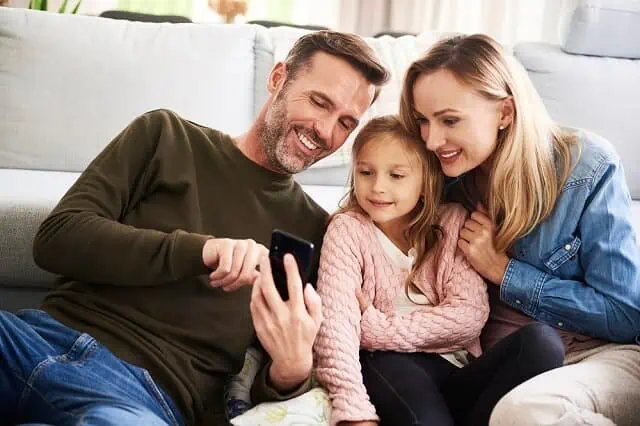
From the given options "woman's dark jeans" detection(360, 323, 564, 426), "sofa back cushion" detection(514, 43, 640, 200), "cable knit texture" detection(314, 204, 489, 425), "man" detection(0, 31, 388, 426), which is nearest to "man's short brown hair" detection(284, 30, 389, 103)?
"man" detection(0, 31, 388, 426)

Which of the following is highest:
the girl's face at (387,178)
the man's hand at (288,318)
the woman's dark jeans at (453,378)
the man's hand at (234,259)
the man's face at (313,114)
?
the man's face at (313,114)

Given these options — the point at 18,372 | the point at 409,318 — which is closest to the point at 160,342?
the point at 18,372

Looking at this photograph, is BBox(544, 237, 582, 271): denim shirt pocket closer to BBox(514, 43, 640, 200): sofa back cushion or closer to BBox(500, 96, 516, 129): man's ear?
BBox(500, 96, 516, 129): man's ear

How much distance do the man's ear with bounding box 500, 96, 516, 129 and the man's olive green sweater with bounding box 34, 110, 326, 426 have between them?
0.38m

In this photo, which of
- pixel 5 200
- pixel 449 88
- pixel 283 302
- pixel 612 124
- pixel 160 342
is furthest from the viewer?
pixel 612 124

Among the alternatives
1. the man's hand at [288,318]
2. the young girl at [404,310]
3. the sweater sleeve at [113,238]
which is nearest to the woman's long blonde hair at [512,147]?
the young girl at [404,310]

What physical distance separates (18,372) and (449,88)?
0.78 meters

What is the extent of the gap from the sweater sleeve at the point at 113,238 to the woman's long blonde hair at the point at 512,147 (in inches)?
19.5

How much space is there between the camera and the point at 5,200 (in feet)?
5.39

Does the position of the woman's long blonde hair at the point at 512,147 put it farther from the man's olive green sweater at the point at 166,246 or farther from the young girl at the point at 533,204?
the man's olive green sweater at the point at 166,246

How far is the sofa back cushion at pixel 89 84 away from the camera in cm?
202

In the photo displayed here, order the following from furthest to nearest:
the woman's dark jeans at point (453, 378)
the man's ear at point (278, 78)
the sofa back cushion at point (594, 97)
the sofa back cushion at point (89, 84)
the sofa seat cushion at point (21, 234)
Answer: the sofa back cushion at point (594, 97) < the sofa back cushion at point (89, 84) < the sofa seat cushion at point (21, 234) < the man's ear at point (278, 78) < the woman's dark jeans at point (453, 378)

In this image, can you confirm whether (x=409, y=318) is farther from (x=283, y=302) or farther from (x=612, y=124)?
(x=612, y=124)

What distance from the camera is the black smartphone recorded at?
1.10 metres
